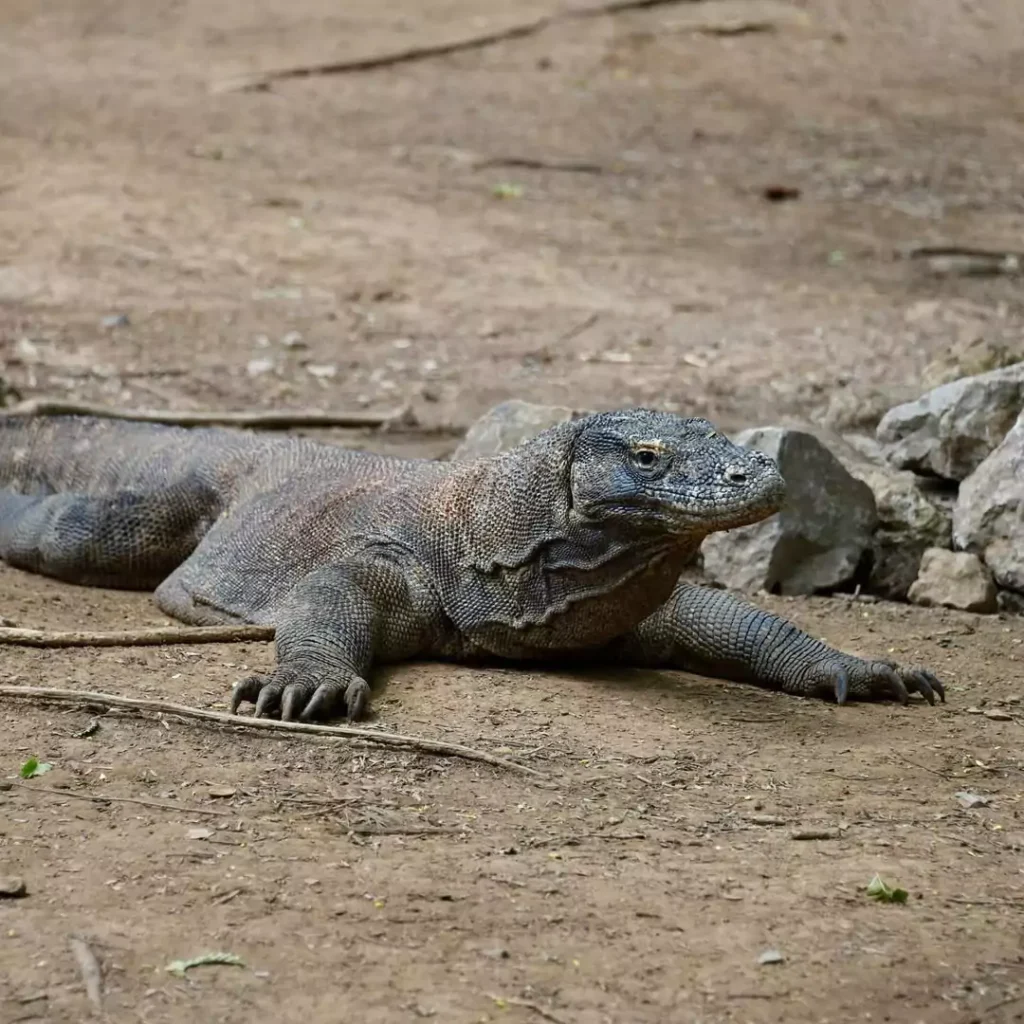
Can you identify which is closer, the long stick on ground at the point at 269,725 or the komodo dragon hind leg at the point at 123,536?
the long stick on ground at the point at 269,725

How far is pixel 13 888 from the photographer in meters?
3.44

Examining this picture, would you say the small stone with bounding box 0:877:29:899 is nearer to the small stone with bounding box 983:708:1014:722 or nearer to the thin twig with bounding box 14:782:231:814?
the thin twig with bounding box 14:782:231:814

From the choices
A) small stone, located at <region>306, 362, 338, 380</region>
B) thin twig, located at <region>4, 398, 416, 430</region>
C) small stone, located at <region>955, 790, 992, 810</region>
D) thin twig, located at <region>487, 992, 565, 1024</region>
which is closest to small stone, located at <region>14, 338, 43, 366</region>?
thin twig, located at <region>4, 398, 416, 430</region>

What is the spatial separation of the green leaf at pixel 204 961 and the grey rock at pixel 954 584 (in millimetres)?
3656

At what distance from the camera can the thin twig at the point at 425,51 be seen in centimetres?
1476

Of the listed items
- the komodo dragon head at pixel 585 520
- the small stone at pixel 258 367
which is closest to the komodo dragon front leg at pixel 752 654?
the komodo dragon head at pixel 585 520

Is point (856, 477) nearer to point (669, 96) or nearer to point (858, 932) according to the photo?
point (858, 932)

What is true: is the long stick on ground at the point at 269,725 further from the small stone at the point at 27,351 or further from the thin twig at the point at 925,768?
the small stone at the point at 27,351

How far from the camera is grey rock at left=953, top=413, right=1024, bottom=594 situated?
6.25 meters

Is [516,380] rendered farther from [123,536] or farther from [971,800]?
[971,800]

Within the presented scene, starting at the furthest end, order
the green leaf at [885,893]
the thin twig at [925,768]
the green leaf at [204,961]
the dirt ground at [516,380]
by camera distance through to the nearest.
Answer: the thin twig at [925,768]
the green leaf at [885,893]
the dirt ground at [516,380]
the green leaf at [204,961]

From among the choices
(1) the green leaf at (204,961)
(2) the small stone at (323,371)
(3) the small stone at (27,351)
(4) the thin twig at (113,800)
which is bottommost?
(2) the small stone at (323,371)

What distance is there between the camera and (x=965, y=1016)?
3.15m

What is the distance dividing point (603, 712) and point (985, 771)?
102 centimetres
